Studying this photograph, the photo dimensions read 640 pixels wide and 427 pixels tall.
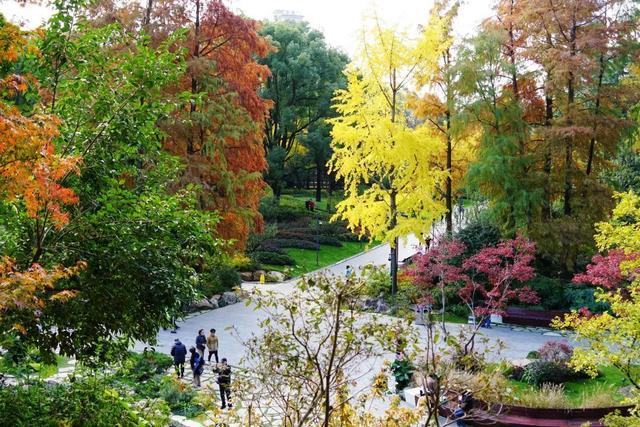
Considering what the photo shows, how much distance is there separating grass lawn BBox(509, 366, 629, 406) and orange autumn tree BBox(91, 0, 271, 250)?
36.4 feet

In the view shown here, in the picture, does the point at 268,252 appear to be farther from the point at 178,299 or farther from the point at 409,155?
the point at 178,299

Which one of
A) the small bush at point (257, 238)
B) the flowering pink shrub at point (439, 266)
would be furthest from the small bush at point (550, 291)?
the small bush at point (257, 238)

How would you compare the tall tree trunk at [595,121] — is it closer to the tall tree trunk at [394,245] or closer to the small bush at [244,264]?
the tall tree trunk at [394,245]

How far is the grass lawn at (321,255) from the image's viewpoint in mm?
29297

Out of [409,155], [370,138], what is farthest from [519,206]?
[370,138]

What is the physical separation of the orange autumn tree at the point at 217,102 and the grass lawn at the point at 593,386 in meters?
11.1

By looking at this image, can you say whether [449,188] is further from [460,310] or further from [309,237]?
[309,237]

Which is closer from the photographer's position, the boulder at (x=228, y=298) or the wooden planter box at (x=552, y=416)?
the wooden planter box at (x=552, y=416)

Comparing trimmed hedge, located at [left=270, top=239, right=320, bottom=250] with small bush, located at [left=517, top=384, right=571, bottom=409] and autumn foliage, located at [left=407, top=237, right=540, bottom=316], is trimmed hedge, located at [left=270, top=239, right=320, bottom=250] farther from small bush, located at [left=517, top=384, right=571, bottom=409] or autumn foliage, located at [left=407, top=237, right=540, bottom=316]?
small bush, located at [left=517, top=384, right=571, bottom=409]

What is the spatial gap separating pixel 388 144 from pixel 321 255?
1366cm

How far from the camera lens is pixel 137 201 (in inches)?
280

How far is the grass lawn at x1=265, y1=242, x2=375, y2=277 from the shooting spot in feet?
96.1

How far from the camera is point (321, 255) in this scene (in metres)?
32.7

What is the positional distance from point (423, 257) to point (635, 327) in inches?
376
